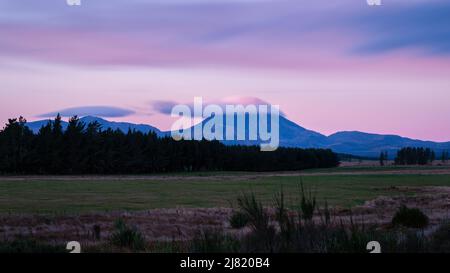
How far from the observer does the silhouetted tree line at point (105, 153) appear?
10031 centimetres

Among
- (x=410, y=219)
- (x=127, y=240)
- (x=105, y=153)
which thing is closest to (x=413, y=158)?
(x=105, y=153)

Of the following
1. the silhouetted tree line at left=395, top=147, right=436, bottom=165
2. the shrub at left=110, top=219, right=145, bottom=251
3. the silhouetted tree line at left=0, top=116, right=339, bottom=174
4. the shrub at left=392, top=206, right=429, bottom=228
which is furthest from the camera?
the silhouetted tree line at left=395, top=147, right=436, bottom=165

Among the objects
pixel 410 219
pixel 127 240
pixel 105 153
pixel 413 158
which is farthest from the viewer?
pixel 413 158

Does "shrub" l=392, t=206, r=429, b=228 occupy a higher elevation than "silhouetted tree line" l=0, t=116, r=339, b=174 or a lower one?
lower

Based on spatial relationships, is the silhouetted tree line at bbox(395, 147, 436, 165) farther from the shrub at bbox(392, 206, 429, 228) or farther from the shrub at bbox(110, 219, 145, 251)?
the shrub at bbox(110, 219, 145, 251)

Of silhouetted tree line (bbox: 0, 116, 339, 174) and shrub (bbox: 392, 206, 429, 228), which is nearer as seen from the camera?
shrub (bbox: 392, 206, 429, 228)

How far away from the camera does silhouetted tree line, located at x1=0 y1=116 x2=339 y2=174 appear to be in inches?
3949

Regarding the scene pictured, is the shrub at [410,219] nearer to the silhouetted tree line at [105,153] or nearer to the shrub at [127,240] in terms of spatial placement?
the shrub at [127,240]

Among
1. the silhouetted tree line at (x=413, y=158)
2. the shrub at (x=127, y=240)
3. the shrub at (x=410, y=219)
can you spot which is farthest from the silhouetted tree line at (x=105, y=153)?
the shrub at (x=127, y=240)

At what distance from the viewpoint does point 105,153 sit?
107500mm

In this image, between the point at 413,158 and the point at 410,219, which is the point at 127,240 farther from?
the point at 413,158

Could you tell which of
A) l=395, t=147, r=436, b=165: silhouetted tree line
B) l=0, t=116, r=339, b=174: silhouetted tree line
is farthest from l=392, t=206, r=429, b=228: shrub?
l=395, t=147, r=436, b=165: silhouetted tree line
